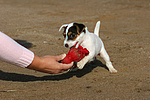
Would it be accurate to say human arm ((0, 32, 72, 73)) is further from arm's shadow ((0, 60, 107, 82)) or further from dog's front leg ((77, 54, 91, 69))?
arm's shadow ((0, 60, 107, 82))

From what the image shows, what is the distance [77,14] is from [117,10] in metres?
1.63

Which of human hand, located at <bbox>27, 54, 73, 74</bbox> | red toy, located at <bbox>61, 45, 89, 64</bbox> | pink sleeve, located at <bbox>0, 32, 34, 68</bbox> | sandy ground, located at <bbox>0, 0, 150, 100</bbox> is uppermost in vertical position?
pink sleeve, located at <bbox>0, 32, 34, 68</bbox>

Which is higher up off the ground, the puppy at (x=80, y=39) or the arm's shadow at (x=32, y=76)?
the puppy at (x=80, y=39)

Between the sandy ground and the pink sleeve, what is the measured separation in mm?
550

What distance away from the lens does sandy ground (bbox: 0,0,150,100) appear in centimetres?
322

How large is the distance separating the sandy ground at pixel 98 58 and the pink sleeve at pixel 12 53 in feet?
1.80

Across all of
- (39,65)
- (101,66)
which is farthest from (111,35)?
(39,65)

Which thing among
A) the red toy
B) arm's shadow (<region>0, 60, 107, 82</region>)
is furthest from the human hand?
arm's shadow (<region>0, 60, 107, 82</region>)

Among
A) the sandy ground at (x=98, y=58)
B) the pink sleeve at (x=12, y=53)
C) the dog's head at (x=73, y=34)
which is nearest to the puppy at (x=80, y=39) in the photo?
the dog's head at (x=73, y=34)

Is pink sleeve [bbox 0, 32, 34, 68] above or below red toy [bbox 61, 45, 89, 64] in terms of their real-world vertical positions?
above

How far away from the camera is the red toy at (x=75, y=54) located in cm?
335

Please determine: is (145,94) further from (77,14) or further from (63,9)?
(63,9)

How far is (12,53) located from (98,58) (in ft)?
8.91

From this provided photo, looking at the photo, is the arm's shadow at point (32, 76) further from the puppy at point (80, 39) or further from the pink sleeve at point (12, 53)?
the pink sleeve at point (12, 53)
